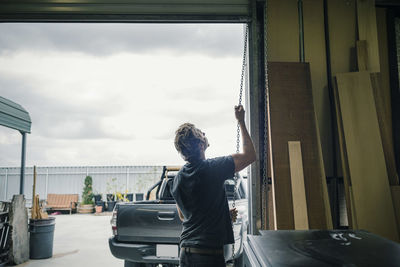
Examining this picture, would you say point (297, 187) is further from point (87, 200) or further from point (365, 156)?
point (87, 200)

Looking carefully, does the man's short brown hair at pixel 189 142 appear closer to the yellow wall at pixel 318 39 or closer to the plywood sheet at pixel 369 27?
the yellow wall at pixel 318 39

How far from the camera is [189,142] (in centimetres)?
215

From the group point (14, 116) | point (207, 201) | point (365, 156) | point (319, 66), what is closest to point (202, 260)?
point (207, 201)

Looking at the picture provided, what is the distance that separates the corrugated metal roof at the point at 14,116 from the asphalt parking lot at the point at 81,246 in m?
2.70

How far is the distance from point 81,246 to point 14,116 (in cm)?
328

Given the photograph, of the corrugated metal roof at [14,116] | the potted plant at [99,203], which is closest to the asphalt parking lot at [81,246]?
the potted plant at [99,203]

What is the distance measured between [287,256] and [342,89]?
2361mm

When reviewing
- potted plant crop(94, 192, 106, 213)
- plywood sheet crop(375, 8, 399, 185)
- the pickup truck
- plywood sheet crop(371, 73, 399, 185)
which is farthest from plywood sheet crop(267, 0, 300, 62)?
potted plant crop(94, 192, 106, 213)

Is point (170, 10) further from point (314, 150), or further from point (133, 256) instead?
point (133, 256)

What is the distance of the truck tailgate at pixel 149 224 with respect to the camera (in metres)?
4.04

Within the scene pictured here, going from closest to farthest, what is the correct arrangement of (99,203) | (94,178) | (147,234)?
1. (147,234)
2. (99,203)
3. (94,178)

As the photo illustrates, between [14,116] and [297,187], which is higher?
[14,116]

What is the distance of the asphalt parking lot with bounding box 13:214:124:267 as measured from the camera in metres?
6.03

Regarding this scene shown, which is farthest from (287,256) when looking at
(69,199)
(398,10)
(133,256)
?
(69,199)
